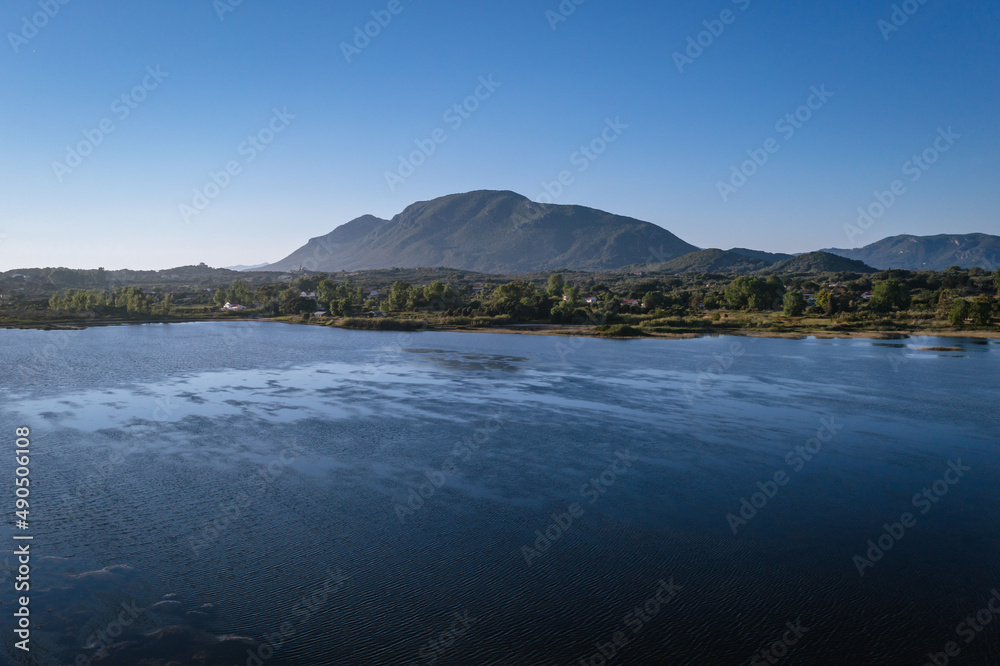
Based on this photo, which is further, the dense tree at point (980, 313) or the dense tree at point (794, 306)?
the dense tree at point (794, 306)

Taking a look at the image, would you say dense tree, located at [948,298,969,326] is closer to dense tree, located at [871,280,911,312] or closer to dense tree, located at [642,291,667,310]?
dense tree, located at [871,280,911,312]

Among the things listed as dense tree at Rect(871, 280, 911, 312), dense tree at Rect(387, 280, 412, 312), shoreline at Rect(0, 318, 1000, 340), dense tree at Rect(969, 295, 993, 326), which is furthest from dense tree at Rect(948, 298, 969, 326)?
dense tree at Rect(387, 280, 412, 312)

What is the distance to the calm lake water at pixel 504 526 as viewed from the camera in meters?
8.70

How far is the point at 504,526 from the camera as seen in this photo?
12.7m

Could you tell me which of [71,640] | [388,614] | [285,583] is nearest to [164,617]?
[71,640]

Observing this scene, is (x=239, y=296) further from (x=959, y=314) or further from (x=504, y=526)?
(x=504, y=526)

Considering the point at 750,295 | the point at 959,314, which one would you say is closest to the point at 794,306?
the point at 750,295

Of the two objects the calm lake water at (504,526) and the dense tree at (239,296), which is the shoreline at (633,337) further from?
the calm lake water at (504,526)

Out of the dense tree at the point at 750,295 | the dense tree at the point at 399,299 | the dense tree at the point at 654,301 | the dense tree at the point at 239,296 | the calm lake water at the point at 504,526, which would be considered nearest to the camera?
the calm lake water at the point at 504,526

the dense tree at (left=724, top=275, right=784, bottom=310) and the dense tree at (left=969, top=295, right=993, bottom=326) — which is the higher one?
the dense tree at (left=724, top=275, right=784, bottom=310)

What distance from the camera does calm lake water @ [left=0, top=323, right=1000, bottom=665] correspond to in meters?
8.70

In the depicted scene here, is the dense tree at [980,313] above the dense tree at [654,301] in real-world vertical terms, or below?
below

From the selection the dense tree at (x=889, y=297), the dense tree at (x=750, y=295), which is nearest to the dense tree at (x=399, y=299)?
the dense tree at (x=750, y=295)

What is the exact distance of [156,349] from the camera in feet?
161
